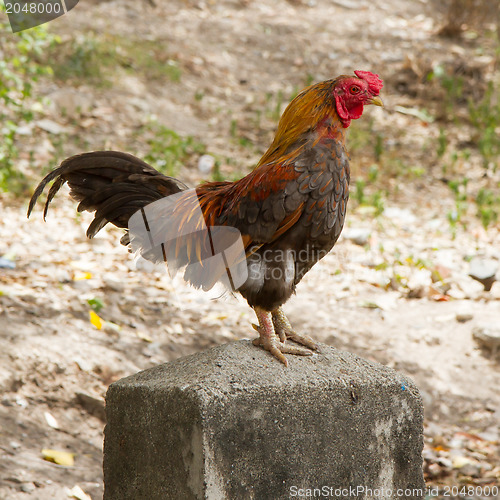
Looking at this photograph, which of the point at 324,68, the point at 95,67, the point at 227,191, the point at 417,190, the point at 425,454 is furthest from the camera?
the point at 324,68

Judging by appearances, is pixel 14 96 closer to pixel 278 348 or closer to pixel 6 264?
pixel 6 264

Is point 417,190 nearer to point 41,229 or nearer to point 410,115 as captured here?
point 410,115

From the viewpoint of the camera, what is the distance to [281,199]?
103 inches

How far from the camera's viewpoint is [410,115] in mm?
9094

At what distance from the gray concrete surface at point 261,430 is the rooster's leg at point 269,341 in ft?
0.13

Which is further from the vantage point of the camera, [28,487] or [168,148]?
[168,148]

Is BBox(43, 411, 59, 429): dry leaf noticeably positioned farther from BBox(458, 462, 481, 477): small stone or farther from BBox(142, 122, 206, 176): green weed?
BBox(142, 122, 206, 176): green weed

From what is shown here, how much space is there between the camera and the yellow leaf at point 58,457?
11.0ft


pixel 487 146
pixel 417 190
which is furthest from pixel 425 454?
pixel 487 146

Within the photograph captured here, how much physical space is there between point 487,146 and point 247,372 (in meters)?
6.56

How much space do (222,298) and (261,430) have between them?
87 centimetres

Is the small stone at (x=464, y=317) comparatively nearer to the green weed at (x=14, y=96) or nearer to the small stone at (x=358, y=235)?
the small stone at (x=358, y=235)

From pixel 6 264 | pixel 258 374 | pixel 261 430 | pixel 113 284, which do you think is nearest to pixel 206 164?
pixel 113 284

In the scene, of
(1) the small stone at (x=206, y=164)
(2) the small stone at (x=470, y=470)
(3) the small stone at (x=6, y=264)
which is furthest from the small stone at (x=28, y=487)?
(1) the small stone at (x=206, y=164)
